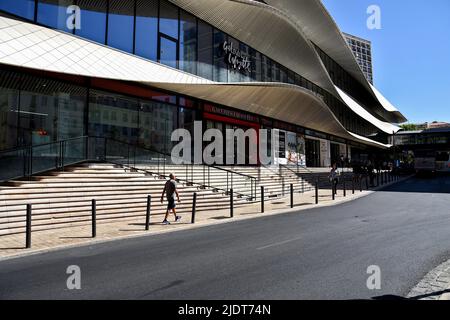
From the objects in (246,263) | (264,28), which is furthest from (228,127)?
(246,263)

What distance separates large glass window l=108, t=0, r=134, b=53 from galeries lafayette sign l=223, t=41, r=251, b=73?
25.3ft

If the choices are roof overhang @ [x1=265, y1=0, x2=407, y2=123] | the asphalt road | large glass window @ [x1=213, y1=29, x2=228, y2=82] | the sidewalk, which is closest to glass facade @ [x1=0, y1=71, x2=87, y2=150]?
the sidewalk

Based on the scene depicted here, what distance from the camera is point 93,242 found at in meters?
8.23

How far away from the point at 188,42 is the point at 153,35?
2.75 meters

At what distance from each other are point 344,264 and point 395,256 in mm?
1265

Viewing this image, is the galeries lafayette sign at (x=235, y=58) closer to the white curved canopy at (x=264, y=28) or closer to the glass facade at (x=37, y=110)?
the white curved canopy at (x=264, y=28)

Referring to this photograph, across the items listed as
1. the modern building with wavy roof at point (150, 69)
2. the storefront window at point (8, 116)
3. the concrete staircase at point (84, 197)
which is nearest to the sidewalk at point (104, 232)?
the concrete staircase at point (84, 197)

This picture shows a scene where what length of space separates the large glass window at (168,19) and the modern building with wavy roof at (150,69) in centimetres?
7

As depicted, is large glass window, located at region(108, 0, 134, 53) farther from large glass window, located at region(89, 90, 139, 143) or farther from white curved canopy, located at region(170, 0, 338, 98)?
white curved canopy, located at region(170, 0, 338, 98)

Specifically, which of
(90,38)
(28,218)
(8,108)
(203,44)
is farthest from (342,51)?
(28,218)

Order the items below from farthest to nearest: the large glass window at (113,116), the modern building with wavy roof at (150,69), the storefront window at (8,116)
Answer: the large glass window at (113,116), the modern building with wavy roof at (150,69), the storefront window at (8,116)

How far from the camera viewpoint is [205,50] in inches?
846

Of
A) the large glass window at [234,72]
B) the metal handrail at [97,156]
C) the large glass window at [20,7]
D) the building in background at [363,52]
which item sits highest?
the building in background at [363,52]

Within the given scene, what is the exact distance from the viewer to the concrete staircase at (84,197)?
31.7 feet
